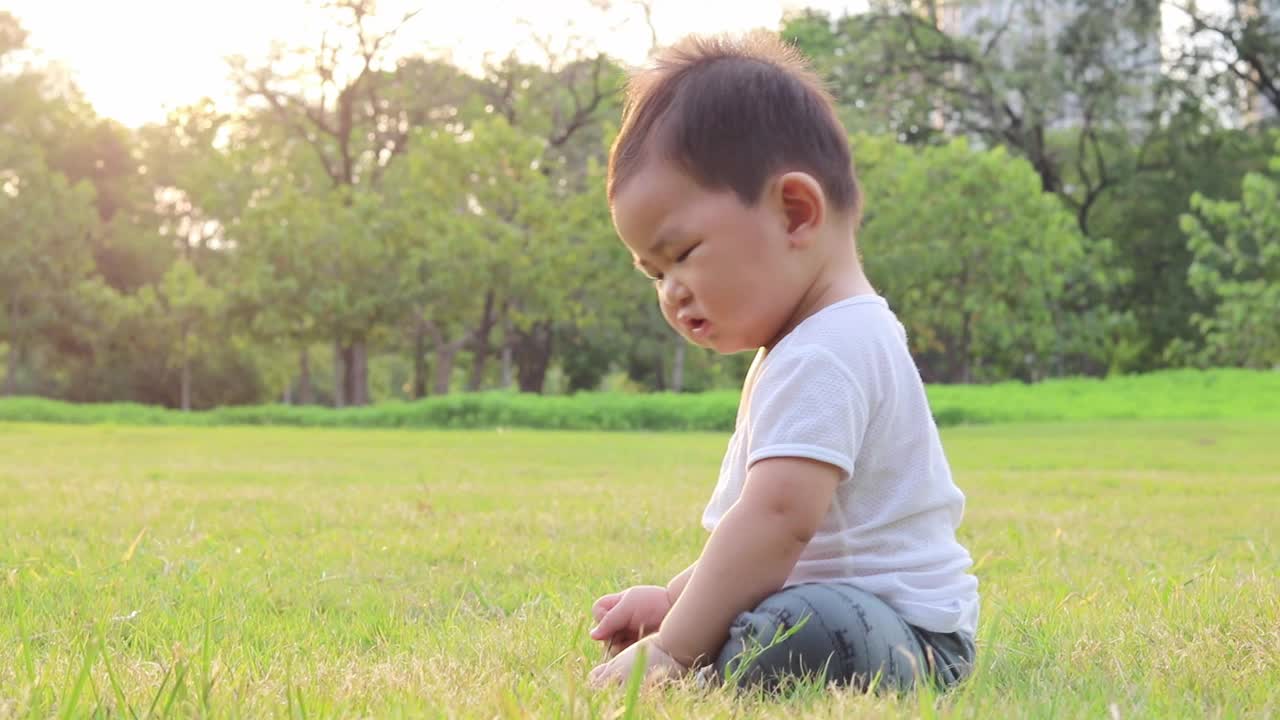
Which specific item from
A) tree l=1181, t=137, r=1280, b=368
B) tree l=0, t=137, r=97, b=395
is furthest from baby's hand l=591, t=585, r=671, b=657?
tree l=0, t=137, r=97, b=395

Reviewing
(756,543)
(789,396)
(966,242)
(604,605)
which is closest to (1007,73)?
(966,242)

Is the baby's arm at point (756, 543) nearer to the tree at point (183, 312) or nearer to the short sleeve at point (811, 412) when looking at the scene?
the short sleeve at point (811, 412)

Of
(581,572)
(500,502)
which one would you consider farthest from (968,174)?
(581,572)

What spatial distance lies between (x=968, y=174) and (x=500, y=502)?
76.7ft

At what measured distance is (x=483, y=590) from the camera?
3572mm

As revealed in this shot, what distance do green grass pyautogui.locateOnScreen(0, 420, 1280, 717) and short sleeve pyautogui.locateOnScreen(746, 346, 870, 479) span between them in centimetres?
39

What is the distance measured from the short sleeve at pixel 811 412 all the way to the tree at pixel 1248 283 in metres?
25.8

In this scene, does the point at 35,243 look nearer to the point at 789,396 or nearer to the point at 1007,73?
the point at 1007,73

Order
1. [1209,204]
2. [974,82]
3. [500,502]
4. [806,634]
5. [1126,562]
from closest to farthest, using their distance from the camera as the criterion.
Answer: [806,634] → [1126,562] → [500,502] → [1209,204] → [974,82]

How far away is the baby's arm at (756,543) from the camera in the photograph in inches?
80.3

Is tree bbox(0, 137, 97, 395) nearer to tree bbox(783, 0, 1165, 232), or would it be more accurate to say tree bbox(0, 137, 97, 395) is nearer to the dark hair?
tree bbox(783, 0, 1165, 232)

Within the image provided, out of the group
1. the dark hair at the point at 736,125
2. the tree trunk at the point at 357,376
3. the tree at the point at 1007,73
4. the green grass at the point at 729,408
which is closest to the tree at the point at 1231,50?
the tree at the point at 1007,73

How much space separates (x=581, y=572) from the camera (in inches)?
155

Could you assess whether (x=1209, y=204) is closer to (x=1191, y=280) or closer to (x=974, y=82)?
(x=1191, y=280)
